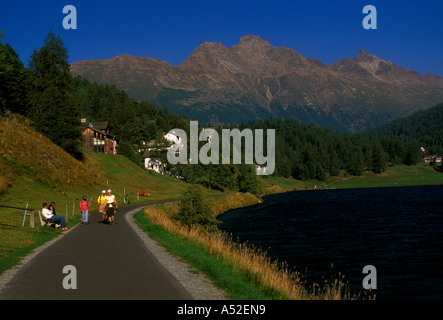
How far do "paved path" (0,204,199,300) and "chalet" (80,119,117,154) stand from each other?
92.5 meters

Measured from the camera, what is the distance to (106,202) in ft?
94.7

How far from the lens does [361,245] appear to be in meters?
33.2

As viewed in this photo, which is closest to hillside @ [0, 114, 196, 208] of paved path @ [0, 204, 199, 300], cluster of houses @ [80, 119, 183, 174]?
paved path @ [0, 204, 199, 300]

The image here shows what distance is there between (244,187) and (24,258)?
8311 cm

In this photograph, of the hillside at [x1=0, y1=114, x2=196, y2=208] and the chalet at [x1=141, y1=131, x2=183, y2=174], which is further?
the chalet at [x1=141, y1=131, x2=183, y2=174]

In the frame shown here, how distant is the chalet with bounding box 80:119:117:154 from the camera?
357ft

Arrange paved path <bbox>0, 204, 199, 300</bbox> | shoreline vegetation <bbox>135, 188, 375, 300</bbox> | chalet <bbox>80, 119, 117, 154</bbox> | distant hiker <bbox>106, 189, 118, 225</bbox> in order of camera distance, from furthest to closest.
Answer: chalet <bbox>80, 119, 117, 154</bbox> → distant hiker <bbox>106, 189, 118, 225</bbox> → shoreline vegetation <bbox>135, 188, 375, 300</bbox> → paved path <bbox>0, 204, 199, 300</bbox>

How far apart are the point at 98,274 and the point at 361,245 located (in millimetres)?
26165

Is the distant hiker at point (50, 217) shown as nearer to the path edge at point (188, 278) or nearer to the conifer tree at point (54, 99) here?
the path edge at point (188, 278)

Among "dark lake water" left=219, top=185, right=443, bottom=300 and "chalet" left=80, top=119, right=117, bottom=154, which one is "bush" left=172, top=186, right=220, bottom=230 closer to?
"dark lake water" left=219, top=185, right=443, bottom=300

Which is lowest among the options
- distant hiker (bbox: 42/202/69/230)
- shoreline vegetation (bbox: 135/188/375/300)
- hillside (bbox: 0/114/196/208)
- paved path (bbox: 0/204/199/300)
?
shoreline vegetation (bbox: 135/188/375/300)

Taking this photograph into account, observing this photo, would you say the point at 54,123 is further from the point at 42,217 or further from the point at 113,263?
the point at 113,263

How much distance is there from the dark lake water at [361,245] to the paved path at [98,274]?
1104cm
